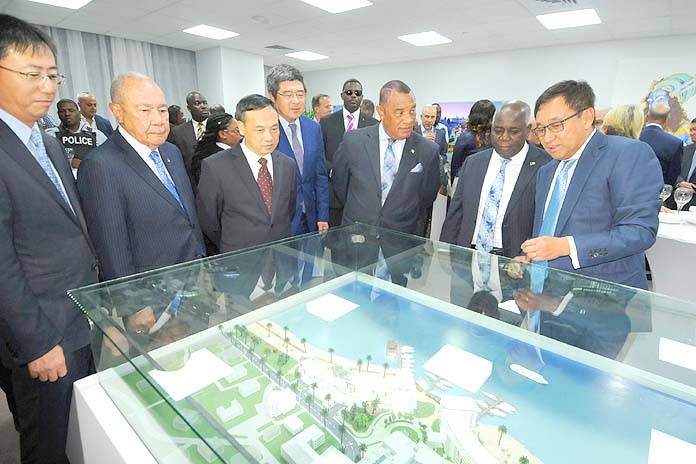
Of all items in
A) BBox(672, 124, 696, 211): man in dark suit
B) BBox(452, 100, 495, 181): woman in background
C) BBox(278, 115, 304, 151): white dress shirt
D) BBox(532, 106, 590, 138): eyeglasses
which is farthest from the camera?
BBox(672, 124, 696, 211): man in dark suit

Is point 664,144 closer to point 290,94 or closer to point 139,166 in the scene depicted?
point 290,94

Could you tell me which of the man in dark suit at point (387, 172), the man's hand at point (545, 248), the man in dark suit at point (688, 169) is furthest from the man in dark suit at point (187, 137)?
the man in dark suit at point (688, 169)

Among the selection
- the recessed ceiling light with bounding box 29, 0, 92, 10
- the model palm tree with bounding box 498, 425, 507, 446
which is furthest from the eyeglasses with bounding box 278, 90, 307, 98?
the recessed ceiling light with bounding box 29, 0, 92, 10

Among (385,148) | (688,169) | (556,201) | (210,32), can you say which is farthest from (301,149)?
(210,32)

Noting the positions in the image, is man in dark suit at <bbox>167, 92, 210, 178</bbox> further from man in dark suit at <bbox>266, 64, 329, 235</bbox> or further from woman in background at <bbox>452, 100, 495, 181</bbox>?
woman in background at <bbox>452, 100, 495, 181</bbox>

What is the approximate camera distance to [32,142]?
139cm

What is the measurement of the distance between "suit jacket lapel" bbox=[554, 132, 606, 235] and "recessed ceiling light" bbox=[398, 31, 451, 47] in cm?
702

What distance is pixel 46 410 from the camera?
1431 millimetres

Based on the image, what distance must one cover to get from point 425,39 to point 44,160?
330 inches

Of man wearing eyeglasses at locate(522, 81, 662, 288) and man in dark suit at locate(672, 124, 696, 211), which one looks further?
man in dark suit at locate(672, 124, 696, 211)

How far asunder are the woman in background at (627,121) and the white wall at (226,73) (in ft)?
27.5

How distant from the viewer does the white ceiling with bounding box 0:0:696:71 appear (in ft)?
19.4

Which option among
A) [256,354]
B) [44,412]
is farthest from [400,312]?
[44,412]

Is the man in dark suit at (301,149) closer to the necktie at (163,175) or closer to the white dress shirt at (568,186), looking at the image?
the necktie at (163,175)
